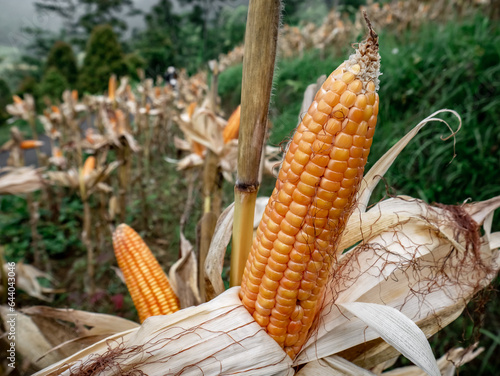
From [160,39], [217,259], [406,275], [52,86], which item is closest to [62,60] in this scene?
[52,86]

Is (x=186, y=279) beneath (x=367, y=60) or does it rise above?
beneath

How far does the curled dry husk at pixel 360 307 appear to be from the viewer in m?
0.54

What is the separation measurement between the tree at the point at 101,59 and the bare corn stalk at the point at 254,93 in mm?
15307

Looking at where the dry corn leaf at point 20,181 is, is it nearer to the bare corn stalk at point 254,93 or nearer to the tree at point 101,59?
the bare corn stalk at point 254,93

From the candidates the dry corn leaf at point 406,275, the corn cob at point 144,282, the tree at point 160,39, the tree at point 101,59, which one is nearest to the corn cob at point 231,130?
the corn cob at point 144,282

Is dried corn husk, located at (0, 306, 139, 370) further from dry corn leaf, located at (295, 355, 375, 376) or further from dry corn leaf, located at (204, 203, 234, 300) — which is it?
dry corn leaf, located at (295, 355, 375, 376)

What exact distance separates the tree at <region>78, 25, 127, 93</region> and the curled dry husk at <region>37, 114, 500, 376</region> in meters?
15.3

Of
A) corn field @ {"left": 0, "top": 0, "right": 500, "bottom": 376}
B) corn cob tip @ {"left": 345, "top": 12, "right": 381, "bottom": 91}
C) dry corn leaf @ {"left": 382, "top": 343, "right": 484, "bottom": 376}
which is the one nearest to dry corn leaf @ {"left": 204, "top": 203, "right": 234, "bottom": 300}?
corn field @ {"left": 0, "top": 0, "right": 500, "bottom": 376}

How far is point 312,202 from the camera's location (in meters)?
0.48

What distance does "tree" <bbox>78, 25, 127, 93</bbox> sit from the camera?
1355 cm

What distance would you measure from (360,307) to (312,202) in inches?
8.7

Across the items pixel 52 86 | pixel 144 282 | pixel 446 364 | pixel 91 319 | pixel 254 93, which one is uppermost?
pixel 254 93

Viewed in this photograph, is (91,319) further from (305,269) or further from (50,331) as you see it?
(305,269)

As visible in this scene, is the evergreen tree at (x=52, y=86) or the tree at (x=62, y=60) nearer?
the evergreen tree at (x=52, y=86)
